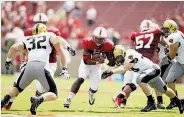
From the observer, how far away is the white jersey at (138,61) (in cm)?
1011

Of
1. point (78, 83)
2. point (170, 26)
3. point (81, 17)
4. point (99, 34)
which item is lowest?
point (78, 83)

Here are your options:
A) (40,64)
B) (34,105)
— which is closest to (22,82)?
(40,64)

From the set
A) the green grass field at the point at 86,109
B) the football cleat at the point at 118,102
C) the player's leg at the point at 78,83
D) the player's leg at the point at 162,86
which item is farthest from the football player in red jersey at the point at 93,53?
the player's leg at the point at 162,86

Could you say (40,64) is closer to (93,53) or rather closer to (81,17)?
(93,53)

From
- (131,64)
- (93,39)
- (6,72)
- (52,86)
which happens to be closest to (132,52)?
(131,64)

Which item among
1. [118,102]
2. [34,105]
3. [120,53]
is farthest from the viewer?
[118,102]

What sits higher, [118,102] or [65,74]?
[65,74]

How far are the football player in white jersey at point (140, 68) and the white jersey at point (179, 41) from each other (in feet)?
2.46

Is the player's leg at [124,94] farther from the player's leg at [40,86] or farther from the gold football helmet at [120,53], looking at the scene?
the player's leg at [40,86]

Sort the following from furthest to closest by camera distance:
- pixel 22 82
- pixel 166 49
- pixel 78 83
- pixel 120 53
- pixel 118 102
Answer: pixel 166 49
pixel 118 102
pixel 78 83
pixel 120 53
pixel 22 82

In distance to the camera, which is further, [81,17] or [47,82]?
[81,17]

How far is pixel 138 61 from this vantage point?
10.2 m

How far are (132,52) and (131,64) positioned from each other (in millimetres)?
240

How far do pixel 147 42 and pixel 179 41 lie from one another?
0.68 meters
